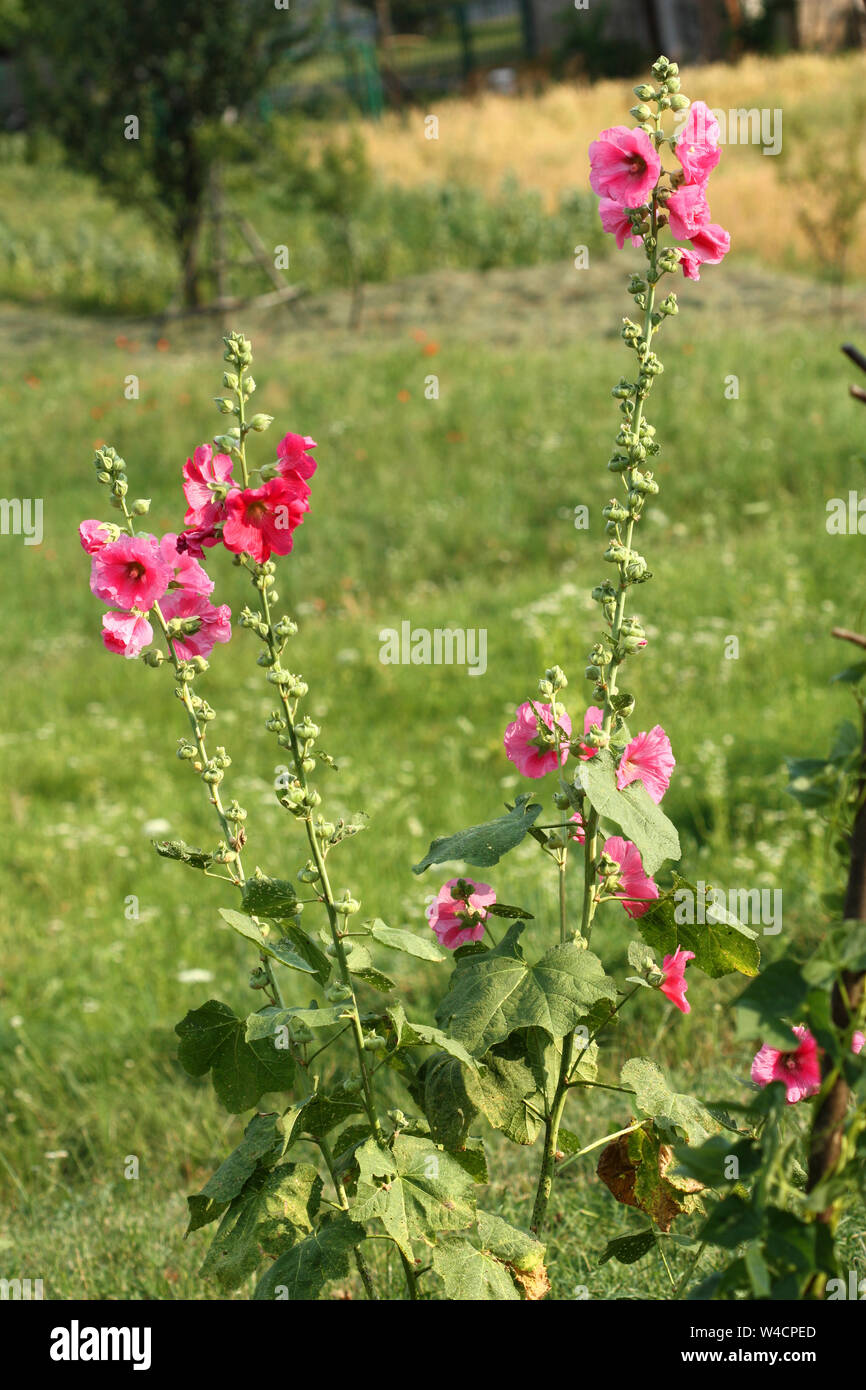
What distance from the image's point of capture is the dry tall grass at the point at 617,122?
16125 mm

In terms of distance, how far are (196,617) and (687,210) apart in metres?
0.80

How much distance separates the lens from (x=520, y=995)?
1.52m

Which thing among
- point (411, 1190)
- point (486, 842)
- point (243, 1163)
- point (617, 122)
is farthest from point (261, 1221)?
point (617, 122)

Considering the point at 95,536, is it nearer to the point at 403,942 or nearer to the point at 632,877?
the point at 403,942

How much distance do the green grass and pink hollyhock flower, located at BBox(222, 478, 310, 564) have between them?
0.92m

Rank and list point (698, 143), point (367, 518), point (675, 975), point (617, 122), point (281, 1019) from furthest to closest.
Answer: point (617, 122), point (367, 518), point (675, 975), point (698, 143), point (281, 1019)

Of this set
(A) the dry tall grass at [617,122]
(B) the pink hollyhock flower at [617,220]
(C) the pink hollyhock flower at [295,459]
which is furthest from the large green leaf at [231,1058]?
(A) the dry tall grass at [617,122]

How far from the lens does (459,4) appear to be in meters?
35.8

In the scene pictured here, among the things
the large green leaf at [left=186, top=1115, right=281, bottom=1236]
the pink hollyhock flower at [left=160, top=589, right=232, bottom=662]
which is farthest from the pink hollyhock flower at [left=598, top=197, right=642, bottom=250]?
the large green leaf at [left=186, top=1115, right=281, bottom=1236]

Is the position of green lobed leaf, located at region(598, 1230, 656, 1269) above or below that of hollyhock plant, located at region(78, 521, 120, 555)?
below

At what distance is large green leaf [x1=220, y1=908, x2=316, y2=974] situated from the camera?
55.1 inches

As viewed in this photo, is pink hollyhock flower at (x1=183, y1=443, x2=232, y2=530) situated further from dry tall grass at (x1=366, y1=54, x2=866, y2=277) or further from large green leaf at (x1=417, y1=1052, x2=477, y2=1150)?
dry tall grass at (x1=366, y1=54, x2=866, y2=277)
